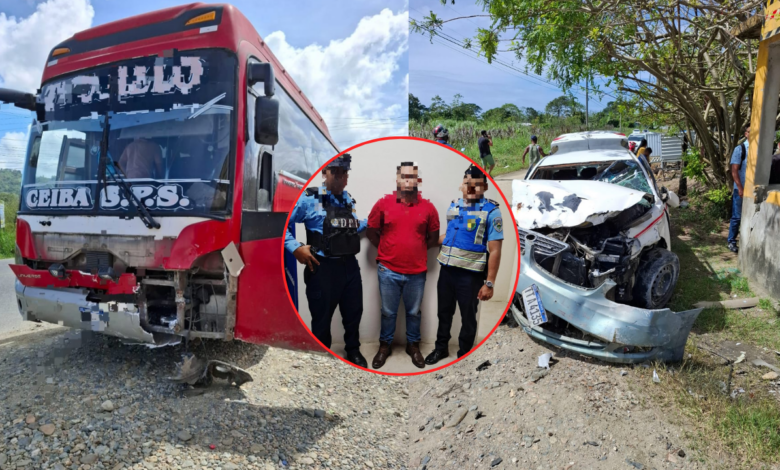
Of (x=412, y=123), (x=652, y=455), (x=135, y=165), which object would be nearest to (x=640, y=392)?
(x=652, y=455)

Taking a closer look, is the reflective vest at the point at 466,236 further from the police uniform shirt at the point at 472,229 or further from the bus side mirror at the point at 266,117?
the bus side mirror at the point at 266,117

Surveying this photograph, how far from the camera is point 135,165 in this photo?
12.6 ft

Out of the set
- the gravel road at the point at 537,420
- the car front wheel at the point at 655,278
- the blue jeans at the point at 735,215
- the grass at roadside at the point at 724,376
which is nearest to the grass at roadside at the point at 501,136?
the blue jeans at the point at 735,215

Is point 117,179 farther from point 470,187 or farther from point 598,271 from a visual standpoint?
point 598,271

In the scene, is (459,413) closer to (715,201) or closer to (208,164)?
(208,164)

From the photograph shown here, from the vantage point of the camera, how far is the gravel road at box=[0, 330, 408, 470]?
3.19 m

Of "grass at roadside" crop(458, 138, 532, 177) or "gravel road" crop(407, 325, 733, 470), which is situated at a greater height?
"grass at roadside" crop(458, 138, 532, 177)

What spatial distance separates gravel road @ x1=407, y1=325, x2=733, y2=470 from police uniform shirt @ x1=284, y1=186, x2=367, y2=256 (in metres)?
2.04

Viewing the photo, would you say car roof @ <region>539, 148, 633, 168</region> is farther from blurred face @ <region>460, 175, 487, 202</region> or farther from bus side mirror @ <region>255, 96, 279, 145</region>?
blurred face @ <region>460, 175, 487, 202</region>

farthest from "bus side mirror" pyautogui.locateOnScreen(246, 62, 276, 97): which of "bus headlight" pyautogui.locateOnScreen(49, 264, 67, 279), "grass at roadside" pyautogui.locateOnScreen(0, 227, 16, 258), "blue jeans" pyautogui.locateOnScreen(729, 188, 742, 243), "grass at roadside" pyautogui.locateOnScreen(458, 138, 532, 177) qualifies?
"grass at roadside" pyautogui.locateOnScreen(458, 138, 532, 177)

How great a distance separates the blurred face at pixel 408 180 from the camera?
74.2 inches

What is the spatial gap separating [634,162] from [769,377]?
2.77 meters

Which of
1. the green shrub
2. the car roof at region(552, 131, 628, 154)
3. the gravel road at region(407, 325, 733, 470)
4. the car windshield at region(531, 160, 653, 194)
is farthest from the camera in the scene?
the green shrub

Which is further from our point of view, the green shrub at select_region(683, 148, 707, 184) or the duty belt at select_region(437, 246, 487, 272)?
the green shrub at select_region(683, 148, 707, 184)
